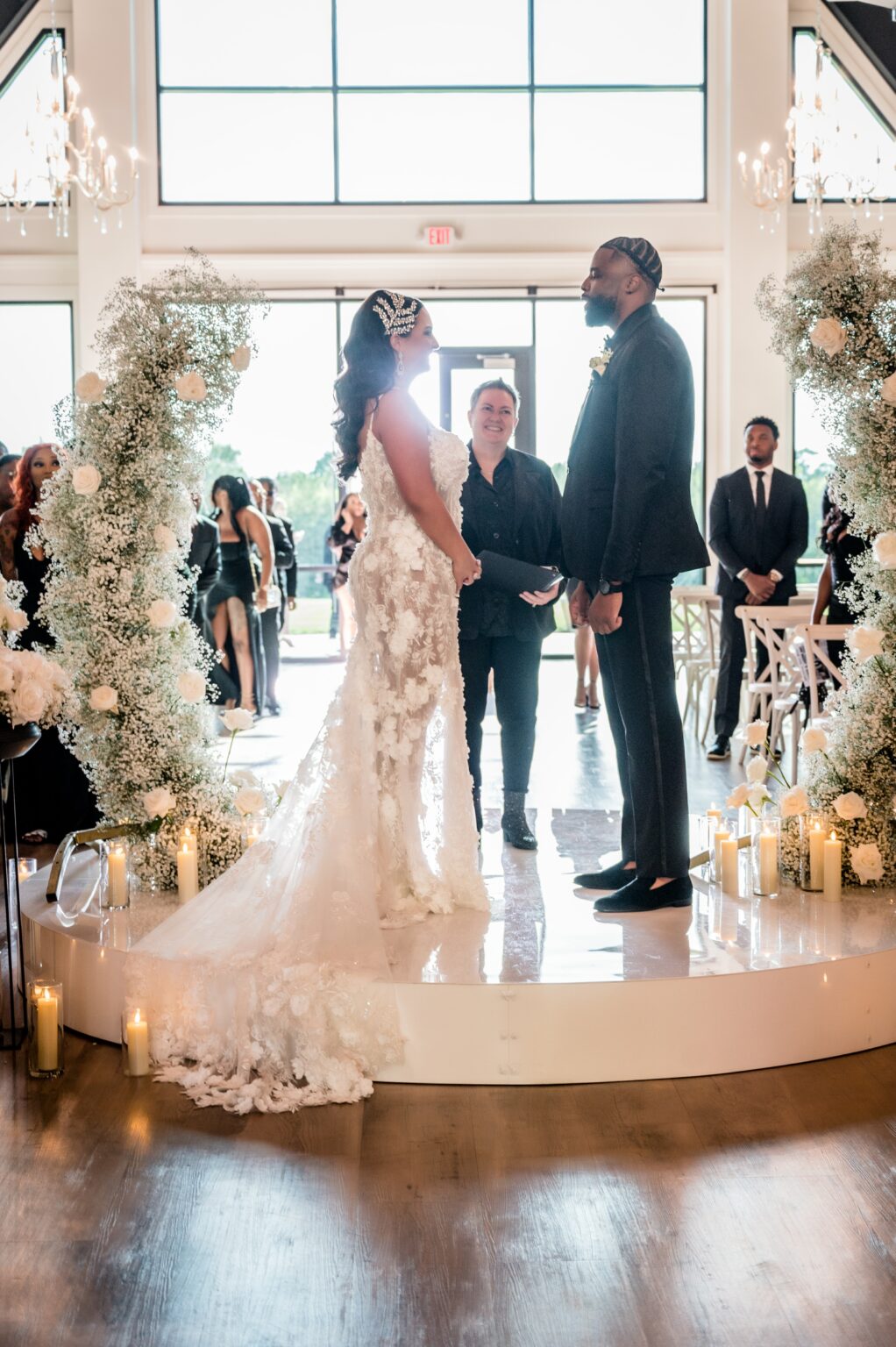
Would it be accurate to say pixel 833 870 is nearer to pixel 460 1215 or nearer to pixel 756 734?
pixel 756 734

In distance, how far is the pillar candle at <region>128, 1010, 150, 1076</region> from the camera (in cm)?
352

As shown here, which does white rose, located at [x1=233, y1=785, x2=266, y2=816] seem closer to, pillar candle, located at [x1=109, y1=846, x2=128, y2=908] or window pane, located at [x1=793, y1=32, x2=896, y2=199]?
pillar candle, located at [x1=109, y1=846, x2=128, y2=908]

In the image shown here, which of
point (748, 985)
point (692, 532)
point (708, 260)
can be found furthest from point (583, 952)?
point (708, 260)

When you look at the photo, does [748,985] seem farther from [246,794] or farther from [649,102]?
[649,102]

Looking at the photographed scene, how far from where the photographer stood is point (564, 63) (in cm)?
1359

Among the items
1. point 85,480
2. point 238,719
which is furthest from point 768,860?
point 85,480

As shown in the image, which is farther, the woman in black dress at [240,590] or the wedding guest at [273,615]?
the wedding guest at [273,615]

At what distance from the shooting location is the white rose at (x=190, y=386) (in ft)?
14.0

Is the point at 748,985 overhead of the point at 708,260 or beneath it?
beneath

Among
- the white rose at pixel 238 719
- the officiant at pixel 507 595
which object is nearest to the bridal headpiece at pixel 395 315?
the officiant at pixel 507 595

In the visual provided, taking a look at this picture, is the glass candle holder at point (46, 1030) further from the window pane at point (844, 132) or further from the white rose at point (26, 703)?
the window pane at point (844, 132)

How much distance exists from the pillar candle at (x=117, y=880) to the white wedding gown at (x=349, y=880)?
0.45 meters

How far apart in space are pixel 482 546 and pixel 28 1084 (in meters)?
2.48

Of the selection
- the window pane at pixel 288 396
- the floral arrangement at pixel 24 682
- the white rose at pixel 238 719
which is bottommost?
the white rose at pixel 238 719
